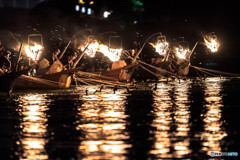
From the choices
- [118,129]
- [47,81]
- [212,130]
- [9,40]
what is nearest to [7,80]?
[47,81]

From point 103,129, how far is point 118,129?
30cm

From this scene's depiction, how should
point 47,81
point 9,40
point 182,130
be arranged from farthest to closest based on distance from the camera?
point 9,40, point 47,81, point 182,130

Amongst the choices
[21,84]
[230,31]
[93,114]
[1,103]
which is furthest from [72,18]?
[93,114]

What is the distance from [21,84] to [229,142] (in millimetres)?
14259

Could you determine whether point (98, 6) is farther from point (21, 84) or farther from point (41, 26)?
point (21, 84)

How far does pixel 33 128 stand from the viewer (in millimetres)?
9672

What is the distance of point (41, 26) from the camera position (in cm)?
3988

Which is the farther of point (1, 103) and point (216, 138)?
point (1, 103)

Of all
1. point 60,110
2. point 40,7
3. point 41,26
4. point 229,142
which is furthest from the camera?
point 40,7

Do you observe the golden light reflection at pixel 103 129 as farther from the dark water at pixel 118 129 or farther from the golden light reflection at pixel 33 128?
the golden light reflection at pixel 33 128

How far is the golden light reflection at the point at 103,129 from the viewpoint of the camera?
292 inches

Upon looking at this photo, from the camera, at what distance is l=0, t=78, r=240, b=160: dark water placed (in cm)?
743

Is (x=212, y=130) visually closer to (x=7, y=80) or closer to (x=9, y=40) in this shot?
(x=7, y=80)

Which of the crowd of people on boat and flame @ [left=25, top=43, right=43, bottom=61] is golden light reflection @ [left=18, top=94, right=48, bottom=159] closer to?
the crowd of people on boat
